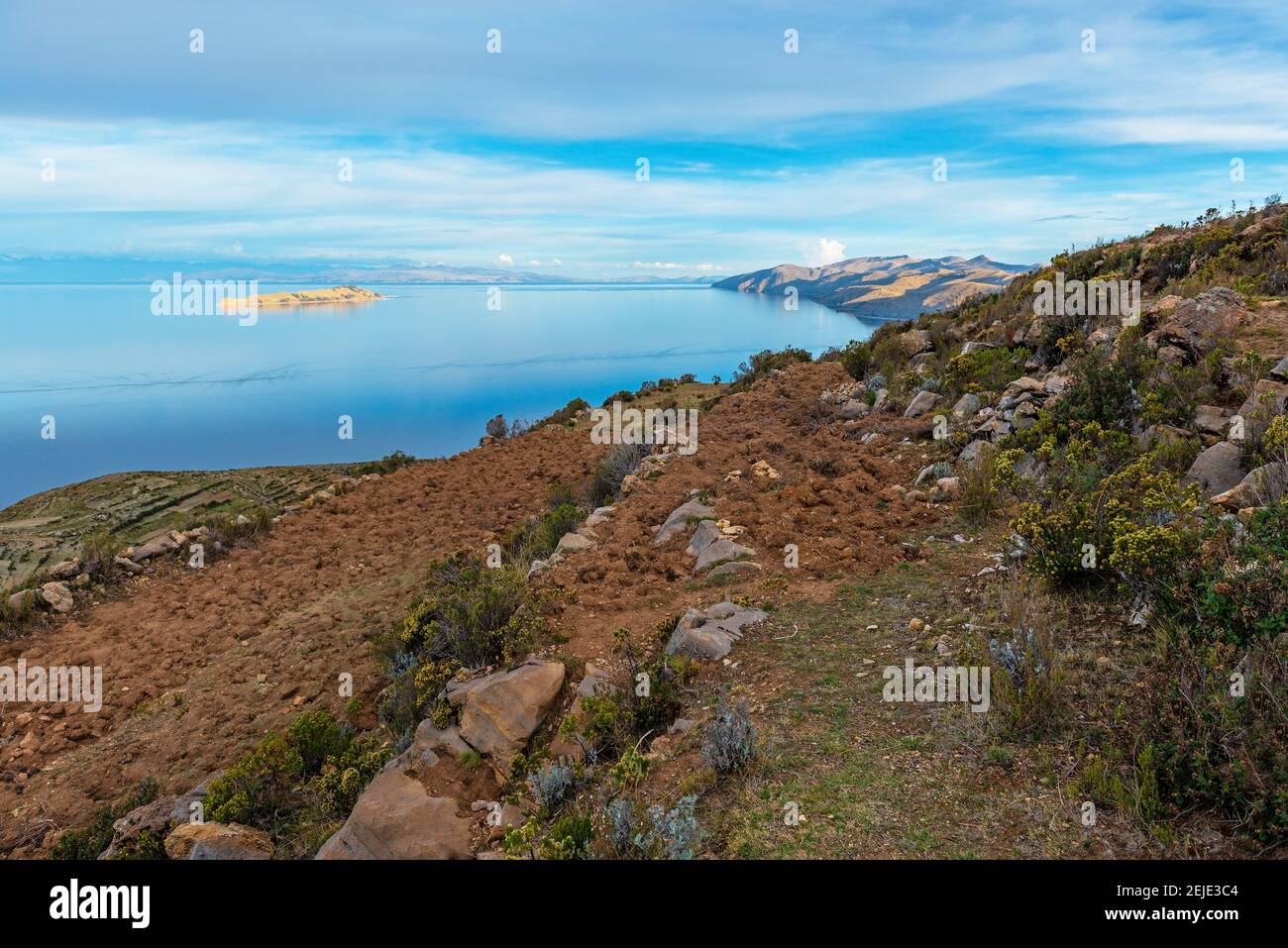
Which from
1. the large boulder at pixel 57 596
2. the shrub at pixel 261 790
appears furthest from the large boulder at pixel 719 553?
the large boulder at pixel 57 596

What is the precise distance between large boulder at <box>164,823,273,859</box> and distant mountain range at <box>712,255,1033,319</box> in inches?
1395

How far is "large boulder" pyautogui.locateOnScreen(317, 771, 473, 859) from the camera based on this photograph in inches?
170

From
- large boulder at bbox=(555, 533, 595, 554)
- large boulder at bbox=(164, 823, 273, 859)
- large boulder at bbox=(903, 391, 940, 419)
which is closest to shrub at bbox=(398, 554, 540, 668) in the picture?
large boulder at bbox=(555, 533, 595, 554)

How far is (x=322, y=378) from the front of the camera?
201 feet

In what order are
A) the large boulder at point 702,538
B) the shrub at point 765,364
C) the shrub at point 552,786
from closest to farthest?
the shrub at point 552,786 → the large boulder at point 702,538 → the shrub at point 765,364

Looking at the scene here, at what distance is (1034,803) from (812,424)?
35.4 ft

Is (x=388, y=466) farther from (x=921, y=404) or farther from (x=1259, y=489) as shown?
(x=1259, y=489)

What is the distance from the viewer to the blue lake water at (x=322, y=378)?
140ft

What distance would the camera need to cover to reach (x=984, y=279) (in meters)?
70.6

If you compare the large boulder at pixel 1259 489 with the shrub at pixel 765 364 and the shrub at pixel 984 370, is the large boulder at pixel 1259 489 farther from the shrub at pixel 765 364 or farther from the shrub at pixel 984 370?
the shrub at pixel 765 364

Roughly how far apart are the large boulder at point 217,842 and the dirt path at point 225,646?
6.47 ft

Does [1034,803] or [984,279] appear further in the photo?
[984,279]
